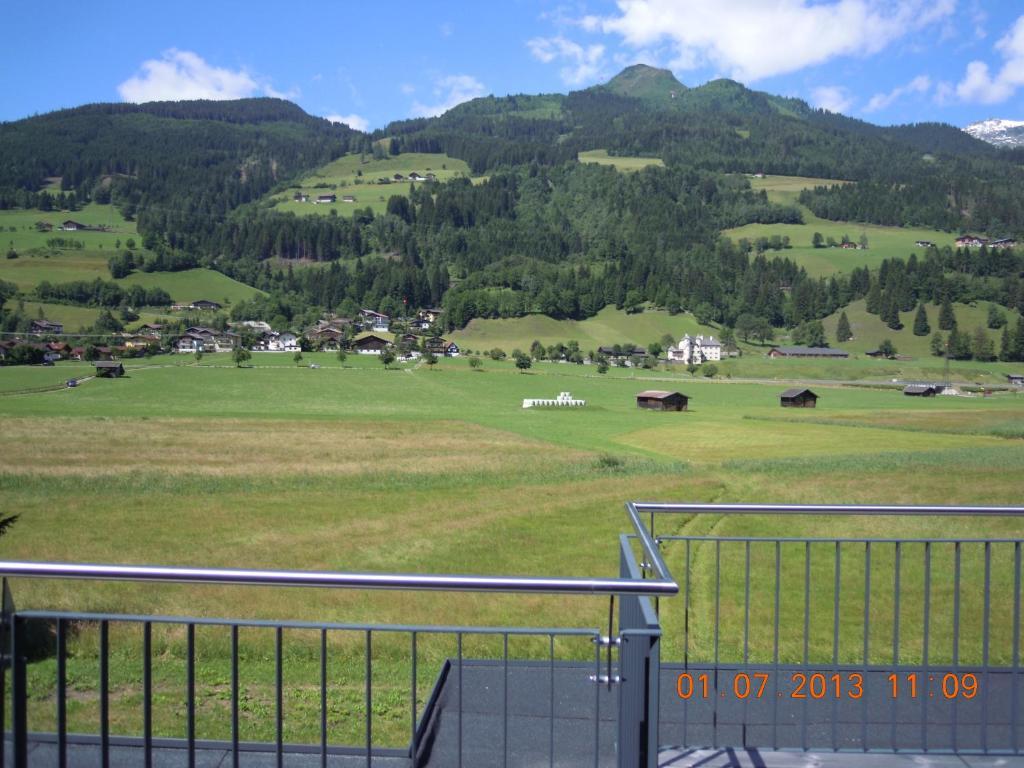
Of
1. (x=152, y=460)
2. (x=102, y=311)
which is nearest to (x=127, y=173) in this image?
(x=102, y=311)

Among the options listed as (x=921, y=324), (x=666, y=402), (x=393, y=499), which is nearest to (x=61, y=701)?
(x=393, y=499)

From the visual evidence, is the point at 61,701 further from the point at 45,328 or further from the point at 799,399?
the point at 45,328

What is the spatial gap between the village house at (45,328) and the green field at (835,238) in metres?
112

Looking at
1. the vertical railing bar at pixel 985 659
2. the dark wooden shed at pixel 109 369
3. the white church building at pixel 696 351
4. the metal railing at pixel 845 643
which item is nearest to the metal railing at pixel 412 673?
the metal railing at pixel 845 643

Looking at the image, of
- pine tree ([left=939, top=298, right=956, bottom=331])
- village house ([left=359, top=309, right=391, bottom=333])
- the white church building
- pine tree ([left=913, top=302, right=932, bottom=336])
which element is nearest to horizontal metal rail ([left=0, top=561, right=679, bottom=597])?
the white church building

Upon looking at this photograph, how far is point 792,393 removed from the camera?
50750 mm

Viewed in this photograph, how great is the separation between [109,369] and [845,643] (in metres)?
44.9

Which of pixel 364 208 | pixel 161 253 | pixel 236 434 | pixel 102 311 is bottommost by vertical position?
pixel 236 434

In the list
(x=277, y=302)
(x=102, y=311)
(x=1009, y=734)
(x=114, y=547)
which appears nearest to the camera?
(x=1009, y=734)

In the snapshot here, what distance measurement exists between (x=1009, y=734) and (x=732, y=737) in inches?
63.3

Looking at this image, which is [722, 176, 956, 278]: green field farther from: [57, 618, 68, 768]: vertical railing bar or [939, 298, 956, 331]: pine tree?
[57, 618, 68, 768]: vertical railing bar

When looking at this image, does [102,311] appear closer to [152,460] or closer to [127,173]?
[152,460]

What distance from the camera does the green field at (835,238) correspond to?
13662 centimetres

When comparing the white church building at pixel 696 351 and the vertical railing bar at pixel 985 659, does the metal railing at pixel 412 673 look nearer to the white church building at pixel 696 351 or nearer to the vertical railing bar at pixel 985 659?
the vertical railing bar at pixel 985 659
